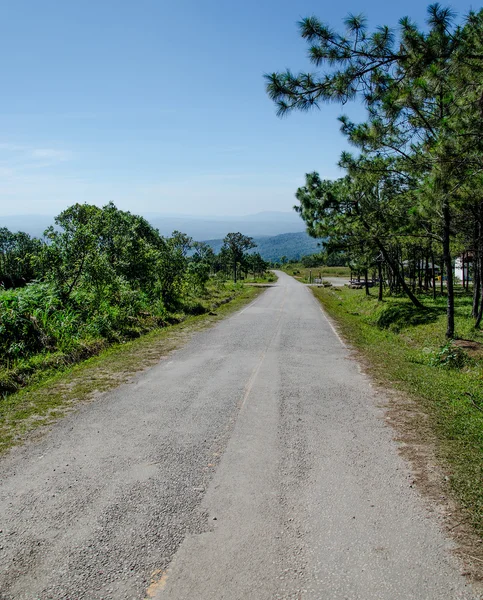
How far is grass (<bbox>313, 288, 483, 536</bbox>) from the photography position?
507cm

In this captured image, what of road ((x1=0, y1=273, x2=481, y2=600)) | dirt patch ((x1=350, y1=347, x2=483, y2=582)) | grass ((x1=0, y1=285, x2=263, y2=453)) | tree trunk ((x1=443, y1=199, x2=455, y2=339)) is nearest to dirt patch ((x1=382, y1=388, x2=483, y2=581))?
dirt patch ((x1=350, y1=347, x2=483, y2=582))

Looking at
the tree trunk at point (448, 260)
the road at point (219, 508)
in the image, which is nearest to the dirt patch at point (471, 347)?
the tree trunk at point (448, 260)

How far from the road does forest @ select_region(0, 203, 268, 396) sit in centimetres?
394

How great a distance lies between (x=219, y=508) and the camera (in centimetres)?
431

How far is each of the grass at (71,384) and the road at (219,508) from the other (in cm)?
52

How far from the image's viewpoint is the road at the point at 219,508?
3.30 metres

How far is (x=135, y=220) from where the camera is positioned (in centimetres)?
2916

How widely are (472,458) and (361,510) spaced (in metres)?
2.00

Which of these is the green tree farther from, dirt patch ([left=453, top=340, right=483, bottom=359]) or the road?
the road

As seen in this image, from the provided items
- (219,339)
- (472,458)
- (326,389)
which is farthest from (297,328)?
(472,458)

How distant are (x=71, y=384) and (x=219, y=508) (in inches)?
223

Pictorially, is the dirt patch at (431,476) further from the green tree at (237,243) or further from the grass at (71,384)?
the green tree at (237,243)

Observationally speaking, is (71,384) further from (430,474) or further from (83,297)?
(430,474)

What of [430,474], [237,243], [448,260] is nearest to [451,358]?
[448,260]
